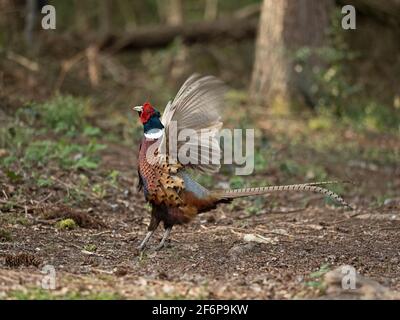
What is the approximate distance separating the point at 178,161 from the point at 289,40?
17.7ft

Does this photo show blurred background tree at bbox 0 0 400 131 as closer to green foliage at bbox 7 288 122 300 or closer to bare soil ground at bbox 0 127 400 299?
bare soil ground at bbox 0 127 400 299

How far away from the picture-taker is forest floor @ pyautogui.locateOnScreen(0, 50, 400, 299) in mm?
4414

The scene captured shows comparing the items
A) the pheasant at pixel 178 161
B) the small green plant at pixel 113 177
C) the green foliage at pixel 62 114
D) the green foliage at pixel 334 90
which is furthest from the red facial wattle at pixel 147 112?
the green foliage at pixel 334 90

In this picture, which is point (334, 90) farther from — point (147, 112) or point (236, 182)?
point (147, 112)

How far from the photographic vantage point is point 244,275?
4.68 m

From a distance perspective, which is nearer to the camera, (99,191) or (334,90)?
(99,191)

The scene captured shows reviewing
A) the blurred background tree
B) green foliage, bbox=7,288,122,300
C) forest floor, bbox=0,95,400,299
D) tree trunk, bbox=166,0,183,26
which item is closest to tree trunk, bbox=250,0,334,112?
the blurred background tree

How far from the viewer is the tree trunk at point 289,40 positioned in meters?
10.3

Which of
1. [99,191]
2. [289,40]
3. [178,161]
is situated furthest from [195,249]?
[289,40]

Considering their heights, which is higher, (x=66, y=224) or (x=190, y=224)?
(x=66, y=224)

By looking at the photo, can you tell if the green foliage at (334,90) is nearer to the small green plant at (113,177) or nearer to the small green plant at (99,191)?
the small green plant at (113,177)

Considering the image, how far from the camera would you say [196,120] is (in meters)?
5.25

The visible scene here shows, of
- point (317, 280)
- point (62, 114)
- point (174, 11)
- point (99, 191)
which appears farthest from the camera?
point (174, 11)
